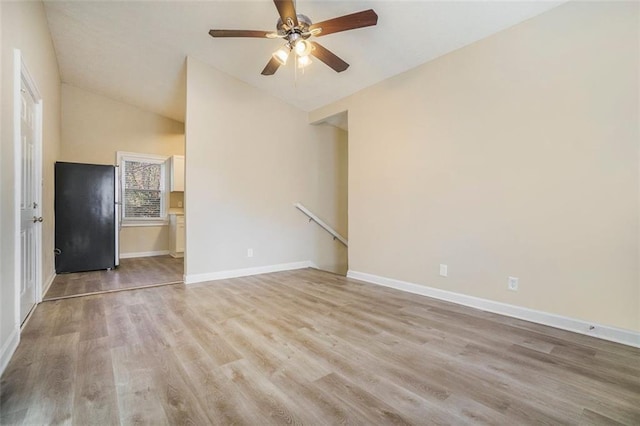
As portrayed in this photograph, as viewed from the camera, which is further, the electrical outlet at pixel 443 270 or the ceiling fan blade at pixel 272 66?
the electrical outlet at pixel 443 270

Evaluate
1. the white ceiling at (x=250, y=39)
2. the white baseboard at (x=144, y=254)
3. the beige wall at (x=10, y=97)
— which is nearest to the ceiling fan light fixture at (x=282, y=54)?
the white ceiling at (x=250, y=39)

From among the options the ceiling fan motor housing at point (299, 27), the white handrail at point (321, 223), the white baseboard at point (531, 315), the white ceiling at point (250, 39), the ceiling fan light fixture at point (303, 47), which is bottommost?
the white baseboard at point (531, 315)

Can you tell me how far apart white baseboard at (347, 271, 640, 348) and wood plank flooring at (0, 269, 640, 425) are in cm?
9

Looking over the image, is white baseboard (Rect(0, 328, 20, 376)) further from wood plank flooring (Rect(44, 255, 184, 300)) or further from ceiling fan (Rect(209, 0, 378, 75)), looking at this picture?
ceiling fan (Rect(209, 0, 378, 75))

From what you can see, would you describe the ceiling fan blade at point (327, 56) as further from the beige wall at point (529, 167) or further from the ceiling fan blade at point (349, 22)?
the beige wall at point (529, 167)

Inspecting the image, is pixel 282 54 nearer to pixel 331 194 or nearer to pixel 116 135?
pixel 331 194

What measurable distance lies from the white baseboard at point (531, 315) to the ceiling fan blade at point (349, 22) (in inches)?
108

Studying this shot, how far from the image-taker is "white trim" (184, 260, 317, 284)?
3.88 metres

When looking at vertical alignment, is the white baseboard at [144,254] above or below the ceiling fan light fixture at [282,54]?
below

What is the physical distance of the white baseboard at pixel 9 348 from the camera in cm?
171

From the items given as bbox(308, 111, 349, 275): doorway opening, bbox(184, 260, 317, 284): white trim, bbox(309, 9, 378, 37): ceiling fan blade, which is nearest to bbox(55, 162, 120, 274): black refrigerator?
bbox(184, 260, 317, 284): white trim

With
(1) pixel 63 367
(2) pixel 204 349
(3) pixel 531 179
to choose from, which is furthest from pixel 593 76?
(1) pixel 63 367

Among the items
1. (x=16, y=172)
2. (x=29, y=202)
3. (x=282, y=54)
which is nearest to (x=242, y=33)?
(x=282, y=54)

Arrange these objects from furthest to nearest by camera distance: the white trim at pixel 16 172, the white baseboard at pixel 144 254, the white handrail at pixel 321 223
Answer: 1. the white baseboard at pixel 144 254
2. the white handrail at pixel 321 223
3. the white trim at pixel 16 172
